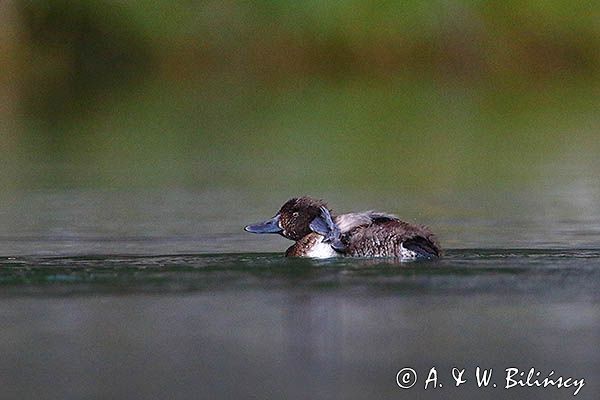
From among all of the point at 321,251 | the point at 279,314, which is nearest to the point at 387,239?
the point at 321,251

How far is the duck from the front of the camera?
8.41 metres

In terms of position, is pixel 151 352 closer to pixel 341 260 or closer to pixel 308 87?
pixel 341 260

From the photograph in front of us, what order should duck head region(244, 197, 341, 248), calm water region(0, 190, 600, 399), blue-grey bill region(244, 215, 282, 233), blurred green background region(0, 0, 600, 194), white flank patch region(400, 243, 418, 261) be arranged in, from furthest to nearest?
blurred green background region(0, 0, 600, 194)
blue-grey bill region(244, 215, 282, 233)
duck head region(244, 197, 341, 248)
white flank patch region(400, 243, 418, 261)
calm water region(0, 190, 600, 399)

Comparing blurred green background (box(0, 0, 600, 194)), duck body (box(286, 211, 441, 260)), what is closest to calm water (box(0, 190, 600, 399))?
duck body (box(286, 211, 441, 260))

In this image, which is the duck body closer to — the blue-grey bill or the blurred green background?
the blue-grey bill

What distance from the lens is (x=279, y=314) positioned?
7160 mm

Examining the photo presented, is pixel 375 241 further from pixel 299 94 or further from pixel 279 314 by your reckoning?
pixel 299 94

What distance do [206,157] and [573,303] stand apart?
944 cm

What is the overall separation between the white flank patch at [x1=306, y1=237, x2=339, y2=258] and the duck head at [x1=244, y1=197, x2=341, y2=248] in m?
0.03

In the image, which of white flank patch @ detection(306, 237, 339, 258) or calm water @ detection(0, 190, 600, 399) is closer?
calm water @ detection(0, 190, 600, 399)

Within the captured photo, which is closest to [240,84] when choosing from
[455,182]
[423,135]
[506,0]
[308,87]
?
[308,87]

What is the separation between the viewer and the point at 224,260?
846 cm

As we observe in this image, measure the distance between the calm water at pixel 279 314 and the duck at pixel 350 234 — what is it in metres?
0.14

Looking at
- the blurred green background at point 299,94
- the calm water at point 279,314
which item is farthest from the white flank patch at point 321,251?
the blurred green background at point 299,94
